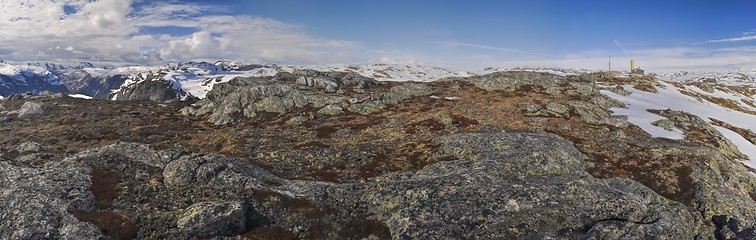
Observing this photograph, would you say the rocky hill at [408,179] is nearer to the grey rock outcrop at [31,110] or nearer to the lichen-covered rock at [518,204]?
the lichen-covered rock at [518,204]

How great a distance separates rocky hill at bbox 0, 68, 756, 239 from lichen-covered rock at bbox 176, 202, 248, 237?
0.08m

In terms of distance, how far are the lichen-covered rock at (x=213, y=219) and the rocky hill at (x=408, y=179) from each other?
8 cm

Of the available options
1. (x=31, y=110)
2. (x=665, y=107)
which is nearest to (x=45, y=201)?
(x=31, y=110)

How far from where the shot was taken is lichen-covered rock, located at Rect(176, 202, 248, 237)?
2144 cm

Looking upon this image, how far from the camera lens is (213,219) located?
2166 cm

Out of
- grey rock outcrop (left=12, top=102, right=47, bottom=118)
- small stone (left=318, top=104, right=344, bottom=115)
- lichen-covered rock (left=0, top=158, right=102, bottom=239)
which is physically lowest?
lichen-covered rock (left=0, top=158, right=102, bottom=239)

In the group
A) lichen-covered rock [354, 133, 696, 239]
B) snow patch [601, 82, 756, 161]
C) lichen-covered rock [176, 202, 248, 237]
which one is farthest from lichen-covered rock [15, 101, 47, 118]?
snow patch [601, 82, 756, 161]

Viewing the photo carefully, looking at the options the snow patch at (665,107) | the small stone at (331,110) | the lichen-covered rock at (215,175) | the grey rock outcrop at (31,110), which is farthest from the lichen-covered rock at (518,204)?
the grey rock outcrop at (31,110)

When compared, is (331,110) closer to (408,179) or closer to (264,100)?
(264,100)

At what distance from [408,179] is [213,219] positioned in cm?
1409

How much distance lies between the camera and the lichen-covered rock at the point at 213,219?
70.3 ft

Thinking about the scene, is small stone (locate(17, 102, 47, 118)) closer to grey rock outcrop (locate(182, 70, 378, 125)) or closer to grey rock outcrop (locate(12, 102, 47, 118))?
grey rock outcrop (locate(12, 102, 47, 118))

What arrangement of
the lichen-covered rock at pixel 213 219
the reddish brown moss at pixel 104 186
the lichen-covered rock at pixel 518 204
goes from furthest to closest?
the reddish brown moss at pixel 104 186 < the lichen-covered rock at pixel 518 204 < the lichen-covered rock at pixel 213 219

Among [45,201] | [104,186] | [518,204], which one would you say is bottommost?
[518,204]
